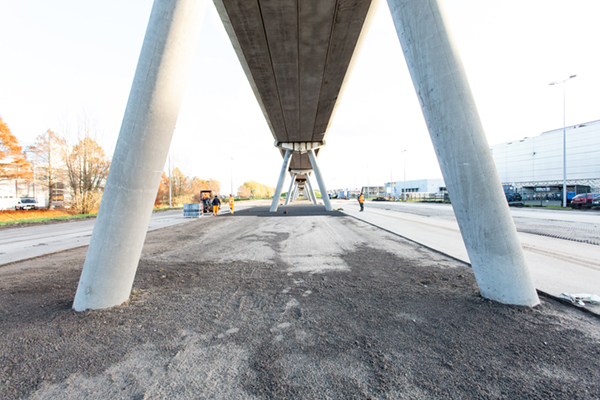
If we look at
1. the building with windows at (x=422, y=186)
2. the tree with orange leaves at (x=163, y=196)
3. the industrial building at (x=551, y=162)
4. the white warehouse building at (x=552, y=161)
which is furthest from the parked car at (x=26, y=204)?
the building with windows at (x=422, y=186)

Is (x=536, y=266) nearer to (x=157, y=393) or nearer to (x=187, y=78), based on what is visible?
(x=157, y=393)

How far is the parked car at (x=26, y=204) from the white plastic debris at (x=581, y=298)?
47.2 meters

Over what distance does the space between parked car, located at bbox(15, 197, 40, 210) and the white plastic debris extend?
47.2 m

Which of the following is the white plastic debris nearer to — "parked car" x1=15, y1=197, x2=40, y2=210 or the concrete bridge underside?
the concrete bridge underside

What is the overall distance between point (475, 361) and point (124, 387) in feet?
10.4

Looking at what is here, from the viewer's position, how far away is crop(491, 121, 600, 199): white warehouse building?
41500 millimetres

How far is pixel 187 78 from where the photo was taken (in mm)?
4066

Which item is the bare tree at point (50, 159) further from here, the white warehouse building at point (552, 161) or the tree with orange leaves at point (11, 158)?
the white warehouse building at point (552, 161)

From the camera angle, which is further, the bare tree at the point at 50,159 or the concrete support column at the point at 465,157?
the bare tree at the point at 50,159

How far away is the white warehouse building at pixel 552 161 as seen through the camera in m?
41.5

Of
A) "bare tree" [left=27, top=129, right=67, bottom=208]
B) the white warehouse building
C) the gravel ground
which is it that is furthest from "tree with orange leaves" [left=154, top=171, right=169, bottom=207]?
the white warehouse building

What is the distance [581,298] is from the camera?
3.61 metres

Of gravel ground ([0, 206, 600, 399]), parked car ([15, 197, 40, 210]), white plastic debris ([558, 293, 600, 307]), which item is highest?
parked car ([15, 197, 40, 210])

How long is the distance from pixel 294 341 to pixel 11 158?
37.0 m
